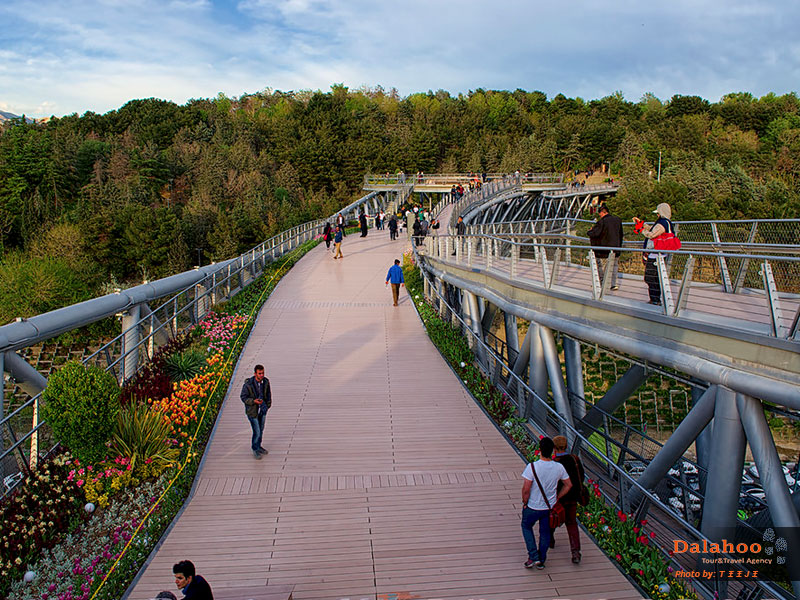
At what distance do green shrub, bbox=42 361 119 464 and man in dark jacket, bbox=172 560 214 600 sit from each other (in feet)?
9.85

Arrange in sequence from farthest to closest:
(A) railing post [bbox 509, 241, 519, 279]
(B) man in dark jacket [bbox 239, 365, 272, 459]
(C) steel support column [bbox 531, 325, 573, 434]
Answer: (A) railing post [bbox 509, 241, 519, 279] → (C) steel support column [bbox 531, 325, 573, 434] → (B) man in dark jacket [bbox 239, 365, 272, 459]

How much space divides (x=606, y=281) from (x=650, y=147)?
86.5 meters

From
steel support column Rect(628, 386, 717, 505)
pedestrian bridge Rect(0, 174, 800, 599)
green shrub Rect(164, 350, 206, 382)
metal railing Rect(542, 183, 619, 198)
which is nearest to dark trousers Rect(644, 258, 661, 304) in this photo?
pedestrian bridge Rect(0, 174, 800, 599)

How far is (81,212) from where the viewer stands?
6425cm

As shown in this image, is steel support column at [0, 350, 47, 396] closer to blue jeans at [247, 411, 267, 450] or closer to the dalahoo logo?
blue jeans at [247, 411, 267, 450]

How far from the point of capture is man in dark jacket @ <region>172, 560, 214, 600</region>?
16.3 feet

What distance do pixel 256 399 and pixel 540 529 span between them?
4.34m

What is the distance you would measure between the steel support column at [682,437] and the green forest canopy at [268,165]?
2971 centimetres

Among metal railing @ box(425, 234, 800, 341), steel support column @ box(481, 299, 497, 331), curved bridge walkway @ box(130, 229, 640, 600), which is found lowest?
curved bridge walkway @ box(130, 229, 640, 600)

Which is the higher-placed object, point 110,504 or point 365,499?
point 110,504

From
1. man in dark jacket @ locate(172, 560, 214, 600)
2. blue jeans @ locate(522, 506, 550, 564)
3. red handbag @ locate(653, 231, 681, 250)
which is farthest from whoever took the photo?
red handbag @ locate(653, 231, 681, 250)

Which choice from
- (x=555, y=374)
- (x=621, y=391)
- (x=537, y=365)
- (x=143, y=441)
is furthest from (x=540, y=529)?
(x=143, y=441)

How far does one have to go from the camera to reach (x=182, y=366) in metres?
11.9

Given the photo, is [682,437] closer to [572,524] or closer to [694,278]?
[572,524]
